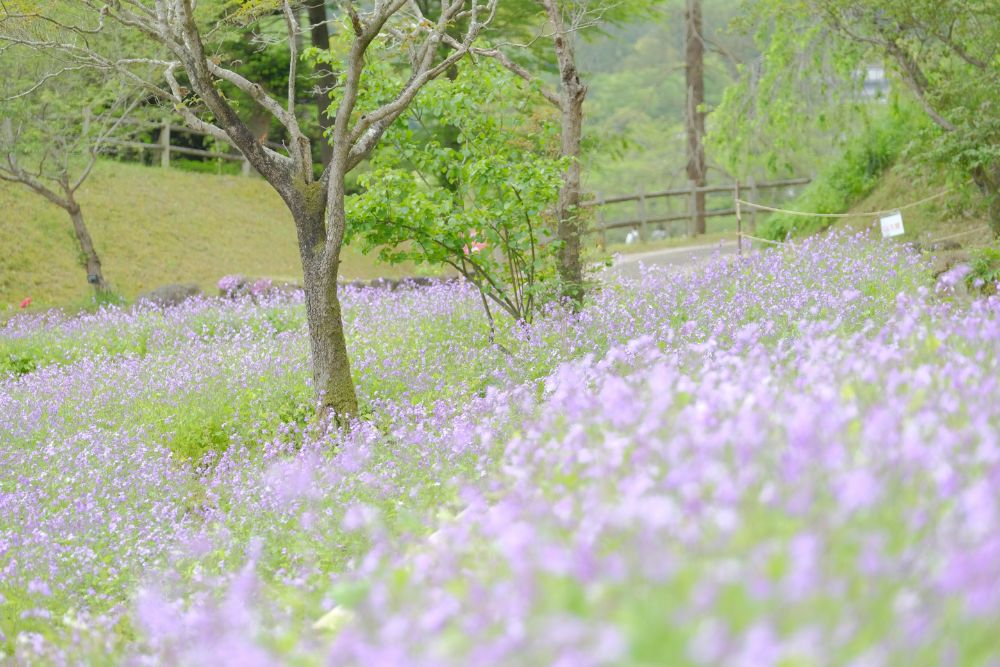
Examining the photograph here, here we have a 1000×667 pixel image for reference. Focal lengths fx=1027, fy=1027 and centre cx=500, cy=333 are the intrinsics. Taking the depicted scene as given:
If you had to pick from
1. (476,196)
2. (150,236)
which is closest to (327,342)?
(476,196)

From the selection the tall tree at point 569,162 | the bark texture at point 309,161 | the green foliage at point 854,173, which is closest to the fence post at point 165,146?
the green foliage at point 854,173

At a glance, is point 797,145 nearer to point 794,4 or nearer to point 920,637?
point 794,4

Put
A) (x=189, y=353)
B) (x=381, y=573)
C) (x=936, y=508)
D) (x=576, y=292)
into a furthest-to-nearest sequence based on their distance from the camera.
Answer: (x=189, y=353) < (x=576, y=292) < (x=381, y=573) < (x=936, y=508)

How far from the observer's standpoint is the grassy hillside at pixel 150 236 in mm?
22219

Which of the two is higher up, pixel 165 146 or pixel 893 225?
pixel 165 146

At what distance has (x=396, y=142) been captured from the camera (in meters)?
10.1

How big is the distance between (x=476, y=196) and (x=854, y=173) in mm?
11325

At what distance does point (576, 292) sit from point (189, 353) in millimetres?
4963

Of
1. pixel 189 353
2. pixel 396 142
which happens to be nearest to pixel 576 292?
pixel 396 142

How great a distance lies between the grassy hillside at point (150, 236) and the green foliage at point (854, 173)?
10083mm

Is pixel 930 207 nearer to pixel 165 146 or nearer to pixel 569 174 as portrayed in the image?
pixel 569 174

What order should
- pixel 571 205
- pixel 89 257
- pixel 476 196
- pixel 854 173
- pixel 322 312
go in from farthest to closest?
pixel 89 257
pixel 854 173
pixel 476 196
pixel 571 205
pixel 322 312

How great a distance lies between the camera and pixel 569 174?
1023 cm

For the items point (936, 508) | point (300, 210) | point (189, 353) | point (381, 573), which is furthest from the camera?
point (189, 353)
